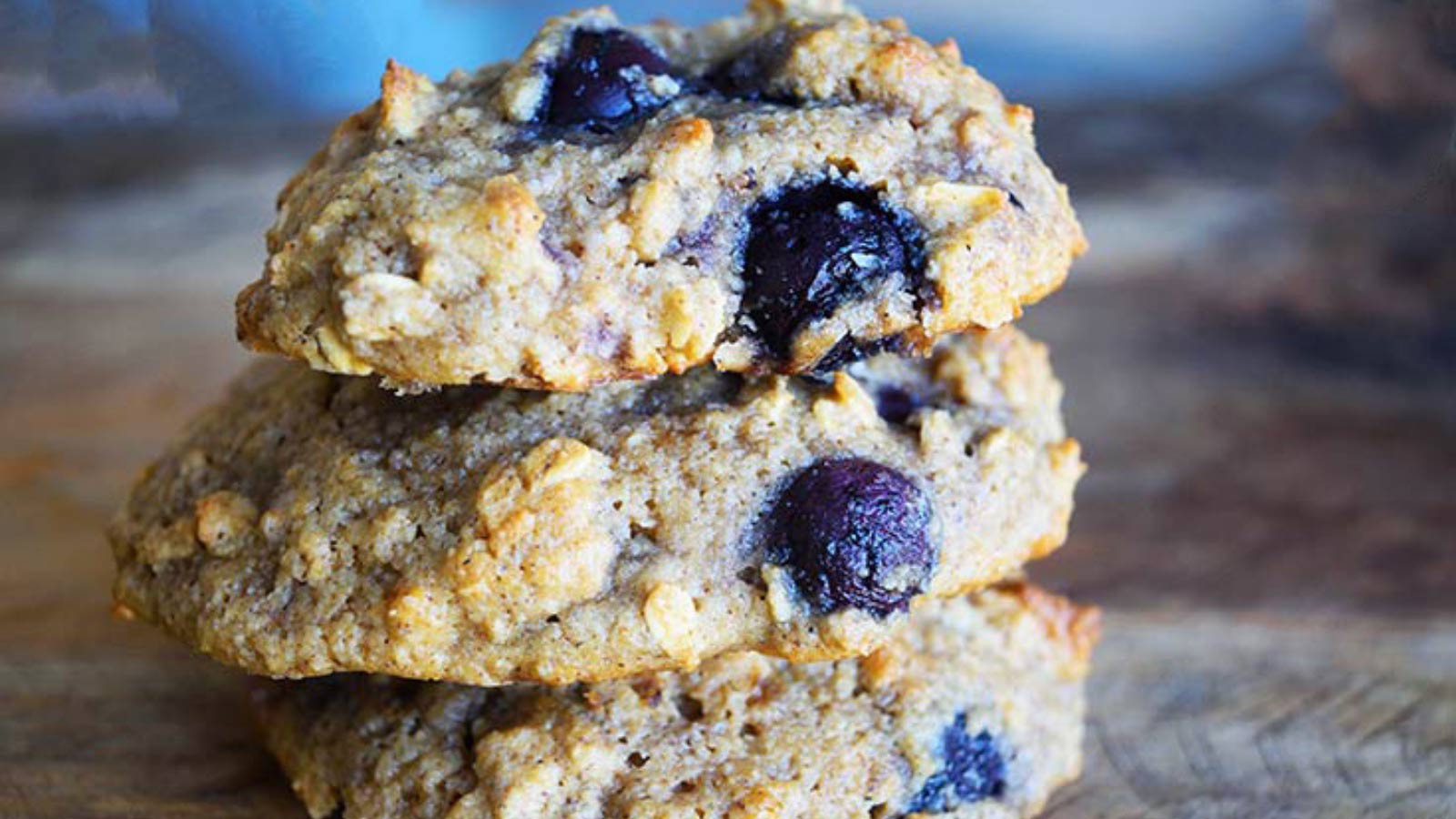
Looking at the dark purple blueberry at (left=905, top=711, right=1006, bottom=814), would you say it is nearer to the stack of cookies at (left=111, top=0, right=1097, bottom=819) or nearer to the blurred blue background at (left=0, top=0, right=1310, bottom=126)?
the stack of cookies at (left=111, top=0, right=1097, bottom=819)

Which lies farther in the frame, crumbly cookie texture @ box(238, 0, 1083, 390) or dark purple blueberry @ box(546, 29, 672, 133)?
dark purple blueberry @ box(546, 29, 672, 133)

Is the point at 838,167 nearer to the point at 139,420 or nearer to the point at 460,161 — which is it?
the point at 460,161

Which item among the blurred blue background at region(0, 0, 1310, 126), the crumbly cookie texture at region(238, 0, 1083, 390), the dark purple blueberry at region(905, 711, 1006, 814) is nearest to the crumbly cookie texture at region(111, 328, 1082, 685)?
the crumbly cookie texture at region(238, 0, 1083, 390)

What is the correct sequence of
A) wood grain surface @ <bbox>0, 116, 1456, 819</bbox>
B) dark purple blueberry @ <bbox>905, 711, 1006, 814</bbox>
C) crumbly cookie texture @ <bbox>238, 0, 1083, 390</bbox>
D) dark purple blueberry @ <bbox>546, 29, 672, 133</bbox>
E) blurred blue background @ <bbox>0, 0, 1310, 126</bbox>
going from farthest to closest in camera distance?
blurred blue background @ <bbox>0, 0, 1310, 126</bbox> → wood grain surface @ <bbox>0, 116, 1456, 819</bbox> → dark purple blueberry @ <bbox>905, 711, 1006, 814</bbox> → dark purple blueberry @ <bbox>546, 29, 672, 133</bbox> → crumbly cookie texture @ <bbox>238, 0, 1083, 390</bbox>

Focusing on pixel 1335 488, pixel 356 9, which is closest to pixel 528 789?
pixel 1335 488

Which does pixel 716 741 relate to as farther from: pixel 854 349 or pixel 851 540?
pixel 854 349

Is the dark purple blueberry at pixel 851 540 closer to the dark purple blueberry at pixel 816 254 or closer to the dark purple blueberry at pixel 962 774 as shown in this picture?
the dark purple blueberry at pixel 816 254
